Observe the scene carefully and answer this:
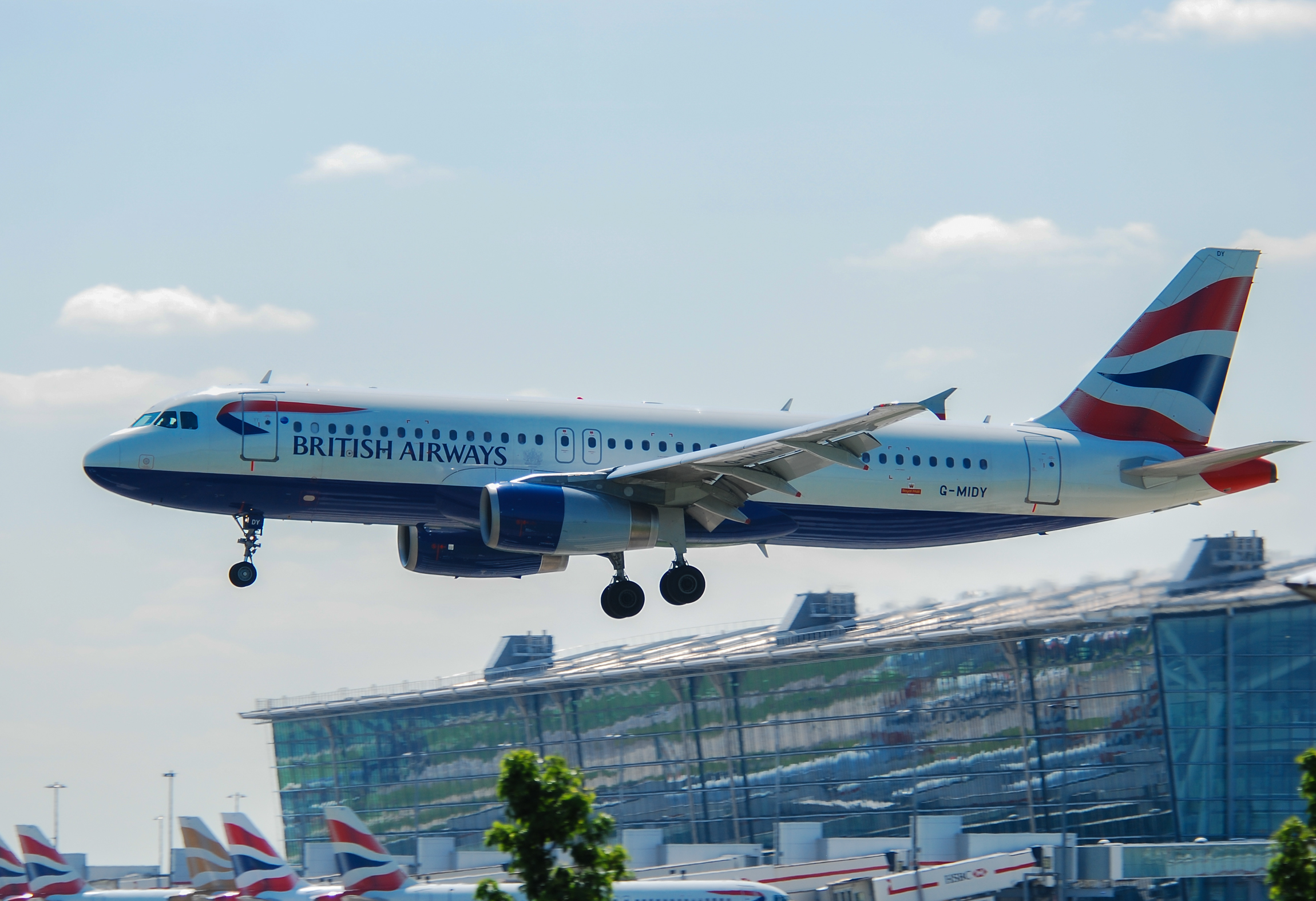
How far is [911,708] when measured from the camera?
6053 cm

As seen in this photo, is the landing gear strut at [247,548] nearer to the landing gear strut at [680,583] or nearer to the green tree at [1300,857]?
the landing gear strut at [680,583]

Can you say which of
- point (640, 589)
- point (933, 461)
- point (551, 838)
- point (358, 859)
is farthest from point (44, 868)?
point (551, 838)

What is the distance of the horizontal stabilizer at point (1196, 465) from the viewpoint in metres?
37.6

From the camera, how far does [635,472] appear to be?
34469 millimetres

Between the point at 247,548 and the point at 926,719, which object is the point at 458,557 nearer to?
the point at 247,548

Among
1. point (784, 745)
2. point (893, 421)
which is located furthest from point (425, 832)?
point (893, 421)

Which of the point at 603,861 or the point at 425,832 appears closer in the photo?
the point at 603,861

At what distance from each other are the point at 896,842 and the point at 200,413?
98.0 feet

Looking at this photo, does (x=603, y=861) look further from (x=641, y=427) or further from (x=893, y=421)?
(x=641, y=427)

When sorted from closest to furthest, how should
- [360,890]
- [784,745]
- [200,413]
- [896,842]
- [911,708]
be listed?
[200,413] → [360,890] → [896,842] → [911,708] → [784,745]

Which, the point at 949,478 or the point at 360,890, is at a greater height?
the point at 949,478

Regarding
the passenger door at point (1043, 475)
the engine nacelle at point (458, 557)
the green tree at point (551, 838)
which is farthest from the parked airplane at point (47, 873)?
the green tree at point (551, 838)

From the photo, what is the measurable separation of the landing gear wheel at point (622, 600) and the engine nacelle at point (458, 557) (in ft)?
6.11

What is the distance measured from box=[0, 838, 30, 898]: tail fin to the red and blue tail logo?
8.08 m
